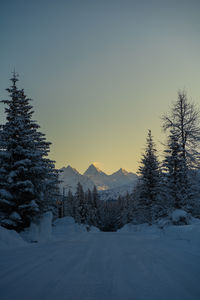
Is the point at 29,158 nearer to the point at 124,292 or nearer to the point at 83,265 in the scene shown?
the point at 83,265

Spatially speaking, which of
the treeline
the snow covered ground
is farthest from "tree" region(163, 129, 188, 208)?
the treeline

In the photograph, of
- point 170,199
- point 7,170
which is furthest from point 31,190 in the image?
point 170,199

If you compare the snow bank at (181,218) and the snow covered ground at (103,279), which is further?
the snow bank at (181,218)

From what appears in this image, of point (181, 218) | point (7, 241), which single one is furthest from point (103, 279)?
point (181, 218)

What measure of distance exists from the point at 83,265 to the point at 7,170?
1014cm

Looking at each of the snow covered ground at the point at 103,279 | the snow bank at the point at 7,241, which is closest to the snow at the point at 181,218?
the snow covered ground at the point at 103,279

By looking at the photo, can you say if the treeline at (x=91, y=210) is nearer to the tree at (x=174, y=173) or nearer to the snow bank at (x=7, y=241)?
the tree at (x=174, y=173)

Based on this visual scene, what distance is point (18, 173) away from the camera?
1339 cm

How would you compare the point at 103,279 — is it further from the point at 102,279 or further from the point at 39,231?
the point at 39,231

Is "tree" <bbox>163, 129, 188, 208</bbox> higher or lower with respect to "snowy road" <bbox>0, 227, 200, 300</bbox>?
higher

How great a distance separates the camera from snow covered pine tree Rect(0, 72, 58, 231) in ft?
42.2

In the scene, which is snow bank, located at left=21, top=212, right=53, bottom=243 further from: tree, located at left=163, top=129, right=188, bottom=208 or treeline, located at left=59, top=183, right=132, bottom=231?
treeline, located at left=59, top=183, right=132, bottom=231

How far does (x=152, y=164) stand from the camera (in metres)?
27.8

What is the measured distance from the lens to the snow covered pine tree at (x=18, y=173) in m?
12.9
